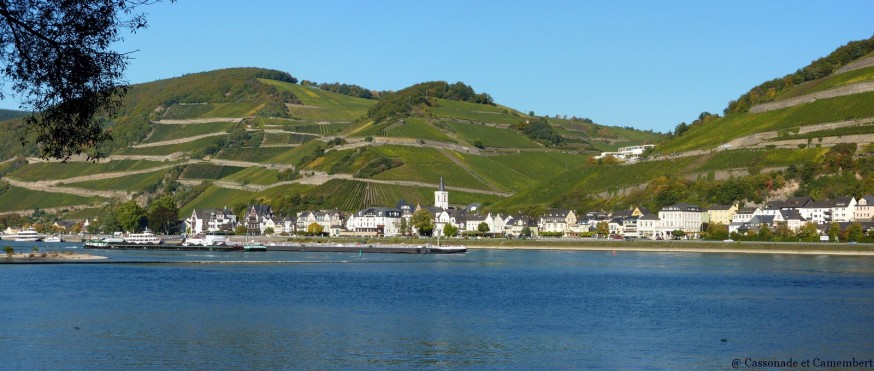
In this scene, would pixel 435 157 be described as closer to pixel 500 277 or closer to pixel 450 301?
pixel 500 277

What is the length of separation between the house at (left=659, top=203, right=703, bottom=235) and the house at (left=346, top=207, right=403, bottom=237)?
35.0 m

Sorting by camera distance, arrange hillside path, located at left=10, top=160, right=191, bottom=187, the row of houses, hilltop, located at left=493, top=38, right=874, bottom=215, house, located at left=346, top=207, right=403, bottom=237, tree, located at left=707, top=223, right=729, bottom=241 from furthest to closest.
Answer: hillside path, located at left=10, top=160, right=191, bottom=187
house, located at left=346, top=207, right=403, bottom=237
hilltop, located at left=493, top=38, right=874, bottom=215
tree, located at left=707, top=223, right=729, bottom=241
the row of houses

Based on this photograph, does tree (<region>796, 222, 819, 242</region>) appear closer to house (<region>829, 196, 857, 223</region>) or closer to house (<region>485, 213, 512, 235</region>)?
house (<region>829, 196, 857, 223</region>)

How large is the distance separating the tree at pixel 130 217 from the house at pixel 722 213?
79335 mm

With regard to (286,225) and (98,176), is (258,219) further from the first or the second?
(98,176)

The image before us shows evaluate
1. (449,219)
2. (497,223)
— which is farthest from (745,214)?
(449,219)

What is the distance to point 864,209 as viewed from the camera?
101m

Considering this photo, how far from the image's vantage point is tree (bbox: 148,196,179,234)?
14738 centimetres

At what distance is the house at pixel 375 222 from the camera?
436ft

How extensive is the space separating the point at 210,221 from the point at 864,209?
87060 millimetres

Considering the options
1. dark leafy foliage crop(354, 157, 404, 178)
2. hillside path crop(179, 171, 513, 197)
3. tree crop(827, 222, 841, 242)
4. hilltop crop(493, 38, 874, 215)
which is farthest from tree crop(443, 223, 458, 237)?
tree crop(827, 222, 841, 242)

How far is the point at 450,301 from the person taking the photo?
45.8 metres

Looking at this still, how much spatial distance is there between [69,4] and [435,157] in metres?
146

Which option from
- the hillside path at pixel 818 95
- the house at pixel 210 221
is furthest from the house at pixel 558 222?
the house at pixel 210 221
